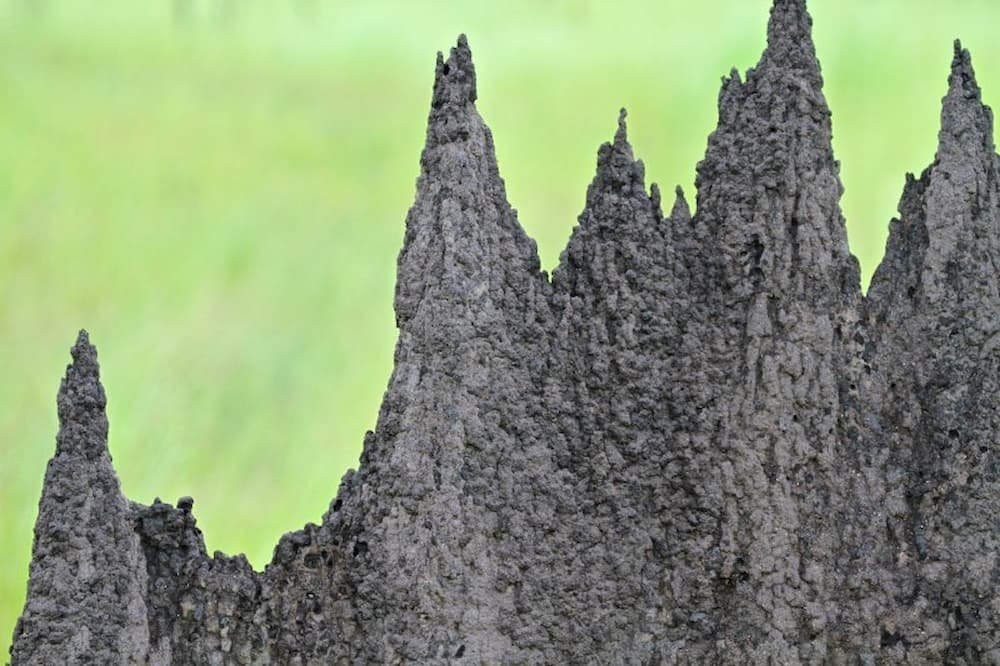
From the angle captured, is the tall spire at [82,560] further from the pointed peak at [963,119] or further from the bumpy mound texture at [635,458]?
the pointed peak at [963,119]

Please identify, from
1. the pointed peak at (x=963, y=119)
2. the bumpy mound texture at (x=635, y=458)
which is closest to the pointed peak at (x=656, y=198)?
the bumpy mound texture at (x=635, y=458)

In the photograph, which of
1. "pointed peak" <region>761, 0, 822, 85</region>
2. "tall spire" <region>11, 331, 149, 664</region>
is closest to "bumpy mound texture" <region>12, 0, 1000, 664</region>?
"tall spire" <region>11, 331, 149, 664</region>

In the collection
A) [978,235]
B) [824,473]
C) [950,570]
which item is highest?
[978,235]

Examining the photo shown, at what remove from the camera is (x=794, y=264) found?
17.8 meters

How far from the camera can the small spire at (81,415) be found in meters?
17.1

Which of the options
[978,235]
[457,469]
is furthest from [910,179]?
[457,469]

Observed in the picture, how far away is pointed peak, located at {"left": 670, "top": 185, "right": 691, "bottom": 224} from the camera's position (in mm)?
17891

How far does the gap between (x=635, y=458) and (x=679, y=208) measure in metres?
2.22

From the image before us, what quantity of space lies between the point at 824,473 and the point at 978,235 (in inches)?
97.5

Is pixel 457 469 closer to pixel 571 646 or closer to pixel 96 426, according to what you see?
pixel 571 646

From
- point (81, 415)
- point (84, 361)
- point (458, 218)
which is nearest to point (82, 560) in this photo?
point (81, 415)

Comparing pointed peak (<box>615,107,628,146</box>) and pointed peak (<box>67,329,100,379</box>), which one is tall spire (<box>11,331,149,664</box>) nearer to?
pointed peak (<box>67,329,100,379</box>)

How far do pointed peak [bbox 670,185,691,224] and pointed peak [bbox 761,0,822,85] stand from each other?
4.51 feet

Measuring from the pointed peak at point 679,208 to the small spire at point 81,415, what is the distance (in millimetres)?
5077
